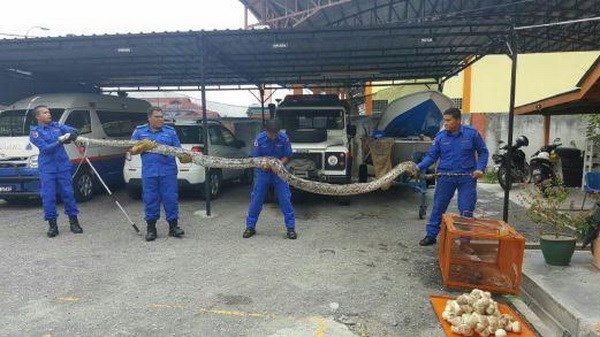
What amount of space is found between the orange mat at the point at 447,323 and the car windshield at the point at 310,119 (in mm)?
5661

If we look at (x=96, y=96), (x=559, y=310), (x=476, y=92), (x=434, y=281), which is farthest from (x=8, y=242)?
(x=476, y=92)

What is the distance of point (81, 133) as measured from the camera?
28.5ft

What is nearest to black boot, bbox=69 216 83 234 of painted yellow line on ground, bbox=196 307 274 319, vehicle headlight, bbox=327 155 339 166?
painted yellow line on ground, bbox=196 307 274 319

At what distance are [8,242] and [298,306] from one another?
456 cm

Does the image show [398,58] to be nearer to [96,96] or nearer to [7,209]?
[96,96]

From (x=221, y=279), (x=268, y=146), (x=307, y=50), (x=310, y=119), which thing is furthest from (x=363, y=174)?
(x=221, y=279)

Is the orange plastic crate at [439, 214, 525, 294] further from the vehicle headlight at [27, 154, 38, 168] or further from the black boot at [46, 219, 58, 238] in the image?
the vehicle headlight at [27, 154, 38, 168]

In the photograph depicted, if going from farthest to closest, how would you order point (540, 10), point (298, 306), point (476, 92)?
point (476, 92) < point (540, 10) < point (298, 306)

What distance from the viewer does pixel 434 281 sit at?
455 centimetres

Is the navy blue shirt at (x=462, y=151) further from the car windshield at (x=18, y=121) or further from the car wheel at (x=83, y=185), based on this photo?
the car windshield at (x=18, y=121)

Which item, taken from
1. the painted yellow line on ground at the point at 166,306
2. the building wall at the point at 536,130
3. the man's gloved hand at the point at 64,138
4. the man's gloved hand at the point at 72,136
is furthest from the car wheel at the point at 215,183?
the building wall at the point at 536,130

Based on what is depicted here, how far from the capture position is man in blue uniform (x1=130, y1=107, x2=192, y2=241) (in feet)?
19.1

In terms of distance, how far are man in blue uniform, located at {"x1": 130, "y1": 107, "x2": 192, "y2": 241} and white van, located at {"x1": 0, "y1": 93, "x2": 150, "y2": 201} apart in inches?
126

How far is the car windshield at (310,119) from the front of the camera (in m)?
9.27
